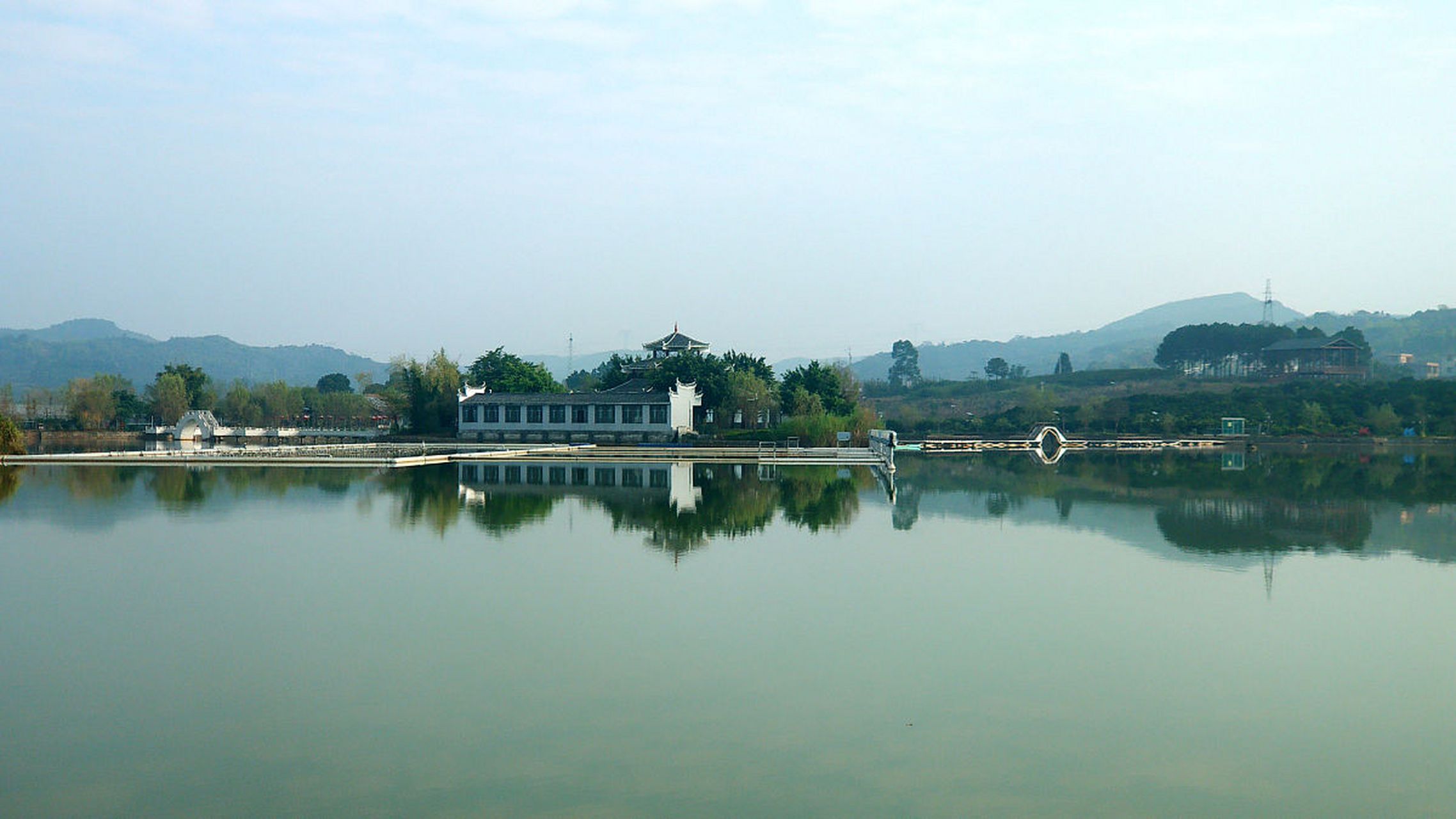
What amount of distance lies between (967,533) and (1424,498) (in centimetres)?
1674

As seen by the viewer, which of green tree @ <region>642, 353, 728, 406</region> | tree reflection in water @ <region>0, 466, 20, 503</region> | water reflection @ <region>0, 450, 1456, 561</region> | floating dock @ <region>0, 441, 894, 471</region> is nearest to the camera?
water reflection @ <region>0, 450, 1456, 561</region>

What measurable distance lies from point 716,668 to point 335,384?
12024cm

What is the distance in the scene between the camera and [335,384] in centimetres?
12306

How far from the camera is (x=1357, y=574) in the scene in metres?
17.4

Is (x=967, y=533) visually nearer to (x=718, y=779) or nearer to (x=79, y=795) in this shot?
(x=718, y=779)

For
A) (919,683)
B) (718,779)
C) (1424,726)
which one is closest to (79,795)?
(718,779)

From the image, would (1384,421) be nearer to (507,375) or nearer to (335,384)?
(507,375)

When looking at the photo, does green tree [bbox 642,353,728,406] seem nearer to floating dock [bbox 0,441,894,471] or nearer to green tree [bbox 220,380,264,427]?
floating dock [bbox 0,441,894,471]

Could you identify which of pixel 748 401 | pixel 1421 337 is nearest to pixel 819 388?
pixel 748 401

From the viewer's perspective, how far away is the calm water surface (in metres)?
8.11

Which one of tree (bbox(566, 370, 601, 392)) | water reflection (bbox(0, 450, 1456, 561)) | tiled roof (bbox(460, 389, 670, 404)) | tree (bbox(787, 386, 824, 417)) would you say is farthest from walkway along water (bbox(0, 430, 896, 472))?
tree (bbox(566, 370, 601, 392))

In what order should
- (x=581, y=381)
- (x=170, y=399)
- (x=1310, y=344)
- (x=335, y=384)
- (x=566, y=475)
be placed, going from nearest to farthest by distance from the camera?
(x=566, y=475) < (x=170, y=399) < (x=1310, y=344) < (x=581, y=381) < (x=335, y=384)

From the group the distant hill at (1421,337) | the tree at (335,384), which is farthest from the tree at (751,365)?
the distant hill at (1421,337)

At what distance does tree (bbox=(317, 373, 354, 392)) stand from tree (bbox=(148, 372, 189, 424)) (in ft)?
115
